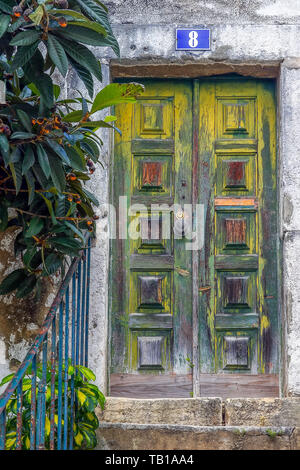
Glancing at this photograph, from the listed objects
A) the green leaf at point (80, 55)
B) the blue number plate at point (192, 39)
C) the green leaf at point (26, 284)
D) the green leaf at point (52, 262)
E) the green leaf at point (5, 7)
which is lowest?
the green leaf at point (26, 284)

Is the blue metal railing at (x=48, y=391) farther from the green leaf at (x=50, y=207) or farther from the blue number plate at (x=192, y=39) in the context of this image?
the blue number plate at (x=192, y=39)

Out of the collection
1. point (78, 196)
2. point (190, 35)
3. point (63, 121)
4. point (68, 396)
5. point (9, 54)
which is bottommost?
point (68, 396)

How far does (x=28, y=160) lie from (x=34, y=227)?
482 mm

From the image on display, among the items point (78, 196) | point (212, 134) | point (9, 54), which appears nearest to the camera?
point (9, 54)

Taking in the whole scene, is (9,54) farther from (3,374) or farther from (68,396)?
(3,374)

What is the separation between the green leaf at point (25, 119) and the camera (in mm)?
2889

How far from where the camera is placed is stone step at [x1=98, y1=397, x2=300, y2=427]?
13.0 ft

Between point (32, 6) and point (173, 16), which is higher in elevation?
point (173, 16)

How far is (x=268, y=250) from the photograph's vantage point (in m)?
4.45

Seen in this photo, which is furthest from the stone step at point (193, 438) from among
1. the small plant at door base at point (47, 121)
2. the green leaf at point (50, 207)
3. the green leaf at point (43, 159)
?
the green leaf at point (43, 159)

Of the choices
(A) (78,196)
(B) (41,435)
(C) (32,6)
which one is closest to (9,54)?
(C) (32,6)

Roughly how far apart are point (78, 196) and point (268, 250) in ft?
5.29

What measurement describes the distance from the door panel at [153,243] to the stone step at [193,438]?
0.81 meters

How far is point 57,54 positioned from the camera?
8.77ft
